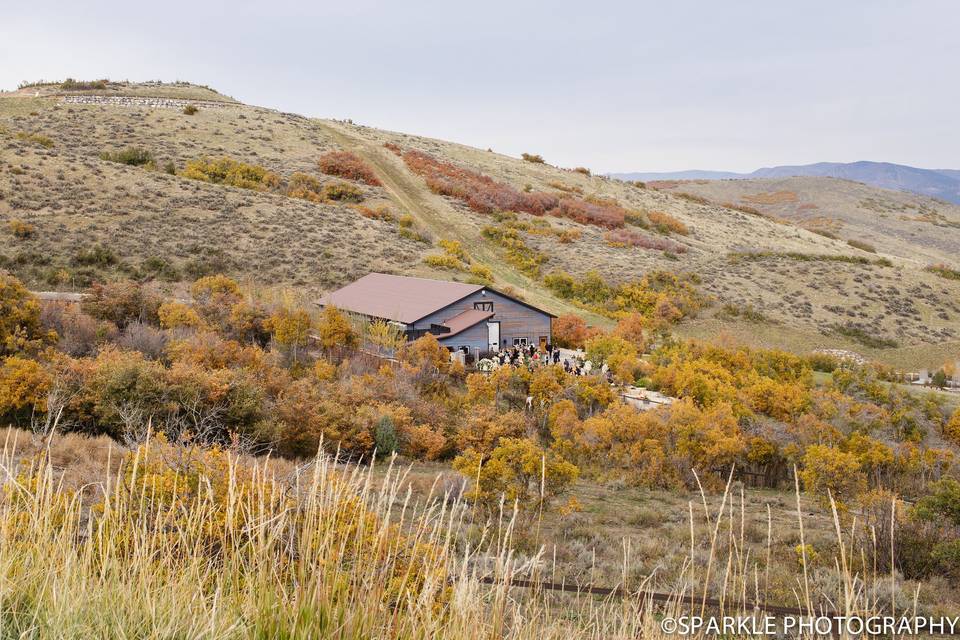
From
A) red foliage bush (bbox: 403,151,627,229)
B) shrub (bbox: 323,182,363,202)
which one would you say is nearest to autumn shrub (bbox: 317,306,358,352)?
shrub (bbox: 323,182,363,202)

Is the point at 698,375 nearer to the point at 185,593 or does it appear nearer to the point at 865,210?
the point at 185,593

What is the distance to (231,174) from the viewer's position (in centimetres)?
5078

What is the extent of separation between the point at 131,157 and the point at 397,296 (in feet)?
102

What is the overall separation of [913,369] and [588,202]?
37193 mm

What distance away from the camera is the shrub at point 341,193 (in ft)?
171

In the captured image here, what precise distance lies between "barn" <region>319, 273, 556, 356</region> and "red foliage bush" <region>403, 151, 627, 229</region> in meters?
28.7

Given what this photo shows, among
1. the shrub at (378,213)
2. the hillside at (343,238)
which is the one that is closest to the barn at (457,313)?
the hillside at (343,238)

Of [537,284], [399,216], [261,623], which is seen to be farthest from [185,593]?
[399,216]

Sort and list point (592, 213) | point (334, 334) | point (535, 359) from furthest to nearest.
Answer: point (592, 213), point (535, 359), point (334, 334)

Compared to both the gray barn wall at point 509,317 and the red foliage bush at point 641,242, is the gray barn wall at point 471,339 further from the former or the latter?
the red foliage bush at point 641,242

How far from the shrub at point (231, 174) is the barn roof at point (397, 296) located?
20487 millimetres

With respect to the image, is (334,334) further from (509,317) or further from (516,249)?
(516,249)

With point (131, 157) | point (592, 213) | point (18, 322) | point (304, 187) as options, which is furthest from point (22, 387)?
point (592, 213)

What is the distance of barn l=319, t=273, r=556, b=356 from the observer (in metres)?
27.5
